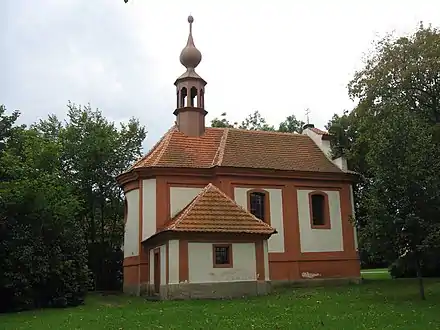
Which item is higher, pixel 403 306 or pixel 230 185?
pixel 230 185

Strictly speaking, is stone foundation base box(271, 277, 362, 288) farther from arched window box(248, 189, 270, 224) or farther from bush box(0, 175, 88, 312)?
bush box(0, 175, 88, 312)

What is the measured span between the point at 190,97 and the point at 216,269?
36.3ft

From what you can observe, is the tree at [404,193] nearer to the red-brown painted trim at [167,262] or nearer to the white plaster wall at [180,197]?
the red-brown painted trim at [167,262]

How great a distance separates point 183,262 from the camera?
22.0m

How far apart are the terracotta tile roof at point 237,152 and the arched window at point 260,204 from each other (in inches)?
53.3

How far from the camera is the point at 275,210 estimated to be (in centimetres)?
2766

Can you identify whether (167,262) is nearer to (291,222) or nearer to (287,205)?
(291,222)

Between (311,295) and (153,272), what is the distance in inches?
299

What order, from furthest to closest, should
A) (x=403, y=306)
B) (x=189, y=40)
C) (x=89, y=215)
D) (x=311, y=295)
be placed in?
(x=89, y=215), (x=189, y=40), (x=311, y=295), (x=403, y=306)

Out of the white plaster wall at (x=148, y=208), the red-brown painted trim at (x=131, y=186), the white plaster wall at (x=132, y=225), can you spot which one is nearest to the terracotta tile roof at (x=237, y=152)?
the red-brown painted trim at (x=131, y=186)

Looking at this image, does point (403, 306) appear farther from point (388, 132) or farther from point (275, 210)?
point (275, 210)

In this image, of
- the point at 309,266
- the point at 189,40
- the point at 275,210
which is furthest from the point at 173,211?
the point at 189,40

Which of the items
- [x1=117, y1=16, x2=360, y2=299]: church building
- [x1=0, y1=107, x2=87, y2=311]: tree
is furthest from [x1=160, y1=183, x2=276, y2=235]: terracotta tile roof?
[x1=0, y1=107, x2=87, y2=311]: tree

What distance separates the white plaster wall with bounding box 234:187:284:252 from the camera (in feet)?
88.8
